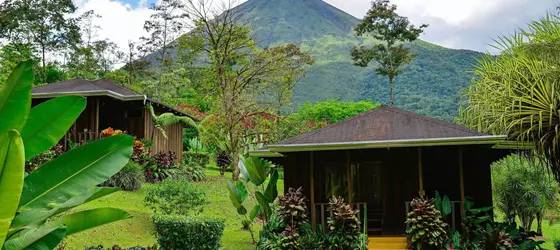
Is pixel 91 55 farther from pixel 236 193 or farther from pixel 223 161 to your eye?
pixel 236 193

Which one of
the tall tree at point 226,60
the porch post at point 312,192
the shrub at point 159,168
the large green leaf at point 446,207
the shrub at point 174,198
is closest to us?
the large green leaf at point 446,207

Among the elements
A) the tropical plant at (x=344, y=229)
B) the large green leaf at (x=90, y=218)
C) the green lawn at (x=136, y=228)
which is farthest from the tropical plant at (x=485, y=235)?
the large green leaf at (x=90, y=218)

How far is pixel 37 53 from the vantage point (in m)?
32.7

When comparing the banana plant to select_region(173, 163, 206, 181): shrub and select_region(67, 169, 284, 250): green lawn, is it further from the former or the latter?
select_region(173, 163, 206, 181): shrub

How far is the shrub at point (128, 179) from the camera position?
603 inches

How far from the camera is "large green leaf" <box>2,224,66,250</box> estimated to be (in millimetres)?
2289

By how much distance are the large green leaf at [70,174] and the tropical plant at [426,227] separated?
27.0 ft

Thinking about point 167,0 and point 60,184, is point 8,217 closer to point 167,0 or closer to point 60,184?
point 60,184

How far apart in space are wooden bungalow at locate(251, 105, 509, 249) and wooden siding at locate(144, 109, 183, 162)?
812cm

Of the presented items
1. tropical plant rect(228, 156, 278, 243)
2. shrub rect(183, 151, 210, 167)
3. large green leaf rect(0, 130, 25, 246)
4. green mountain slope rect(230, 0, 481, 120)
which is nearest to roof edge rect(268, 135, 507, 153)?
tropical plant rect(228, 156, 278, 243)

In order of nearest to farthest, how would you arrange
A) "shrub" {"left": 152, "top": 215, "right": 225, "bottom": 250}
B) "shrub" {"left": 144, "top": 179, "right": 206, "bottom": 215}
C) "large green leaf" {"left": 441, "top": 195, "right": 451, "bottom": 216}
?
1. "large green leaf" {"left": 441, "top": 195, "right": 451, "bottom": 216}
2. "shrub" {"left": 152, "top": 215, "right": 225, "bottom": 250}
3. "shrub" {"left": 144, "top": 179, "right": 206, "bottom": 215}

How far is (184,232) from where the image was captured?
10648 millimetres

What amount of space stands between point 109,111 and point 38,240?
18.1m

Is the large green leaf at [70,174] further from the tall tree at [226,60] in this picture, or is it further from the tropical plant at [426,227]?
the tall tree at [226,60]
